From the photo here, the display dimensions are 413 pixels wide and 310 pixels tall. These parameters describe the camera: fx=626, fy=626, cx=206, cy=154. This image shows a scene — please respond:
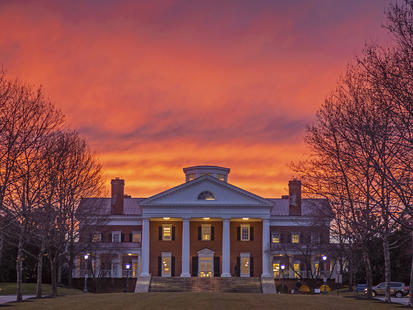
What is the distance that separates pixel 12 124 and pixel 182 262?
5001 cm

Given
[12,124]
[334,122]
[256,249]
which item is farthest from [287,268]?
[12,124]

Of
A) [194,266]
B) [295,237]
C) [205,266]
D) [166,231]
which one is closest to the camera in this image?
[194,266]

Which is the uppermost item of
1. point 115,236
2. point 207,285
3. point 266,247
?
point 115,236

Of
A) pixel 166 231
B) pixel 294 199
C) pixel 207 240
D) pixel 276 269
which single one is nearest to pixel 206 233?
pixel 207 240

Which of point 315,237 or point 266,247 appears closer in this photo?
point 315,237

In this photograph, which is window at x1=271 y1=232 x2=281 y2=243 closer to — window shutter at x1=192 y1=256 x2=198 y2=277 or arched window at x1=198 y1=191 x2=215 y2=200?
arched window at x1=198 y1=191 x2=215 y2=200

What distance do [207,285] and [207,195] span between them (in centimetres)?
1425

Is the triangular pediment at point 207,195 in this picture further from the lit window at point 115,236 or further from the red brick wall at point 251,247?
the lit window at point 115,236

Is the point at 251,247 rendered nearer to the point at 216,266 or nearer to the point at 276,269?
the point at 276,269

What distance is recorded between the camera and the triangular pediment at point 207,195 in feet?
273

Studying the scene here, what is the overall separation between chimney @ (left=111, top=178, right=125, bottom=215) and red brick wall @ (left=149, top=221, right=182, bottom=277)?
28.2 feet

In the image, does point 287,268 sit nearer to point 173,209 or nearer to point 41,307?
point 173,209

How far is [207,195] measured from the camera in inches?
3312

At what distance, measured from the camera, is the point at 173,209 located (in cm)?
8338
